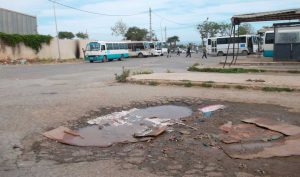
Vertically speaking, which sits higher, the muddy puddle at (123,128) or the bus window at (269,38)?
the bus window at (269,38)

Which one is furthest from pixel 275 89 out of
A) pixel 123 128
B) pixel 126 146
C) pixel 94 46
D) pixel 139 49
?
pixel 139 49

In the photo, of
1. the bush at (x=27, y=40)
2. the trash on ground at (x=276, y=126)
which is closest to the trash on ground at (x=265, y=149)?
the trash on ground at (x=276, y=126)

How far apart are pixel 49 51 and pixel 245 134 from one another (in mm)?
42992

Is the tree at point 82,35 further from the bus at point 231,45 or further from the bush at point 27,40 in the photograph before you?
the bus at point 231,45

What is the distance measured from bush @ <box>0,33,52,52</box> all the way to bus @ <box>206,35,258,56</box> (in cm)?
2062

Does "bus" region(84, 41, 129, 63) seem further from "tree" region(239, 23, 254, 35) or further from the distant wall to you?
"tree" region(239, 23, 254, 35)

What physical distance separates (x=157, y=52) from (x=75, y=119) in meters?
49.9

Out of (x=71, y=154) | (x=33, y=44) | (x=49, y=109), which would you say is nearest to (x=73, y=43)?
(x=33, y=44)

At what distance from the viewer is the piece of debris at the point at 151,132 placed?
6.50 metres

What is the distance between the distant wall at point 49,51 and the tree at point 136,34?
22.5 meters

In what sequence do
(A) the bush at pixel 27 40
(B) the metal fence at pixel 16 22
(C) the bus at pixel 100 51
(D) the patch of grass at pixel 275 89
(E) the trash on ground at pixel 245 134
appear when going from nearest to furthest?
(E) the trash on ground at pixel 245 134, (D) the patch of grass at pixel 275 89, (A) the bush at pixel 27 40, (C) the bus at pixel 100 51, (B) the metal fence at pixel 16 22

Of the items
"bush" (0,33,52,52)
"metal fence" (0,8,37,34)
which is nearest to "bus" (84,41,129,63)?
"bush" (0,33,52,52)

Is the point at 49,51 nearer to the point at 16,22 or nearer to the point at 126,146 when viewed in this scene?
the point at 16,22

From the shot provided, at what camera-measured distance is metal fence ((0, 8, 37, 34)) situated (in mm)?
45562
